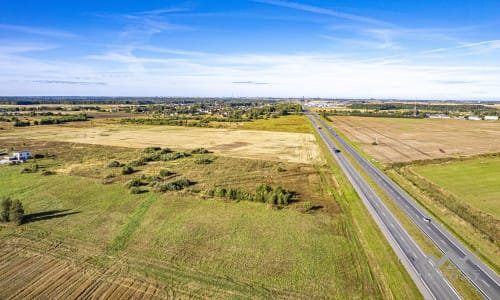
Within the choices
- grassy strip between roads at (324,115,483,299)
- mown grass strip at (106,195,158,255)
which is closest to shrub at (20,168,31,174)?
mown grass strip at (106,195,158,255)

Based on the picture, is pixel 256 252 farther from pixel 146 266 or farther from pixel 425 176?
pixel 425 176

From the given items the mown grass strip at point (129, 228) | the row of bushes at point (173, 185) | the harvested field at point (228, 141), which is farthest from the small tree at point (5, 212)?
the harvested field at point (228, 141)

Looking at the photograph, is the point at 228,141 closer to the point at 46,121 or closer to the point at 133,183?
the point at 133,183

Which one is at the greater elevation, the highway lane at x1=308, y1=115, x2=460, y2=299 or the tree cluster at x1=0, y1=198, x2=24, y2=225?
the tree cluster at x1=0, y1=198, x2=24, y2=225

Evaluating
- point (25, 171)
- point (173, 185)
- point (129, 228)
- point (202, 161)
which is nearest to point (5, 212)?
point (129, 228)

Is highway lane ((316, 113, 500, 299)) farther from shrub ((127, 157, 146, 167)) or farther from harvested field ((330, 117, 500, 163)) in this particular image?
shrub ((127, 157, 146, 167))
